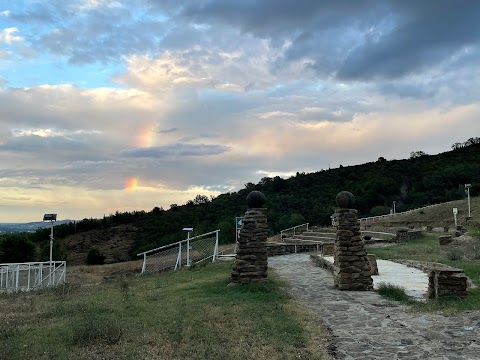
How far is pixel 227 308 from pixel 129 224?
5555 cm

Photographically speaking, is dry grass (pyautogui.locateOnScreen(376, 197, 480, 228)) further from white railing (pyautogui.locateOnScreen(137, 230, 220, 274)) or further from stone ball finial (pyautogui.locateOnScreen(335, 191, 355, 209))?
stone ball finial (pyautogui.locateOnScreen(335, 191, 355, 209))

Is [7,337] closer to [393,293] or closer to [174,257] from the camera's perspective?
[393,293]

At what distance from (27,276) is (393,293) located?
45.6ft

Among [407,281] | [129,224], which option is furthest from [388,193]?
[407,281]

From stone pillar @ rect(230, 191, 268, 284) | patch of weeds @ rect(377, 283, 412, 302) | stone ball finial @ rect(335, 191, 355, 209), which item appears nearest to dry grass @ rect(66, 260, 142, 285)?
stone pillar @ rect(230, 191, 268, 284)

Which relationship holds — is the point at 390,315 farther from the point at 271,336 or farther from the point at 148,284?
the point at 148,284

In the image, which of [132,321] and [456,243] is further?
[456,243]

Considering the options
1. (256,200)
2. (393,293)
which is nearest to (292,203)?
(256,200)

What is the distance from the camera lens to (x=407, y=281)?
12.4 m

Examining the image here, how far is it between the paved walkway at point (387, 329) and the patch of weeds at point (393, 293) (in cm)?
20

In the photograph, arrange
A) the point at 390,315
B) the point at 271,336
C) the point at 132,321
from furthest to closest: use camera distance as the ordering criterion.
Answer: the point at 390,315
the point at 132,321
the point at 271,336

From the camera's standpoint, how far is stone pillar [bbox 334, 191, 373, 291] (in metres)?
11.2

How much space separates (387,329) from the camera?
708 cm

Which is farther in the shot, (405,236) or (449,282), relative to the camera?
(405,236)
